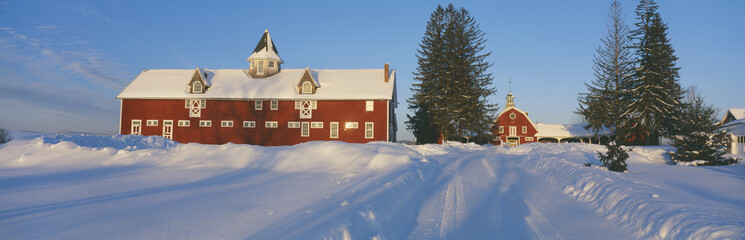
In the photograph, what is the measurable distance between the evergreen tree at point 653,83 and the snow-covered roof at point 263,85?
84.4ft

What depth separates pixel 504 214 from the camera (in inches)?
290

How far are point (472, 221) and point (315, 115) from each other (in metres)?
33.9

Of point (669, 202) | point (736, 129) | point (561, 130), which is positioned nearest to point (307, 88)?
point (669, 202)

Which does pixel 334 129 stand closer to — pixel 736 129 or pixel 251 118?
pixel 251 118

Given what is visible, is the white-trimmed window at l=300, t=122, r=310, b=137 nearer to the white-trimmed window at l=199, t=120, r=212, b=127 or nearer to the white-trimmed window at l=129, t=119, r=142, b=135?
the white-trimmed window at l=199, t=120, r=212, b=127

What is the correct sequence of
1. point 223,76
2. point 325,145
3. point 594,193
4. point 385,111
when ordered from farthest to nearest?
1. point 223,76
2. point 385,111
3. point 325,145
4. point 594,193

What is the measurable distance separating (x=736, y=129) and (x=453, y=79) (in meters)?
27.0

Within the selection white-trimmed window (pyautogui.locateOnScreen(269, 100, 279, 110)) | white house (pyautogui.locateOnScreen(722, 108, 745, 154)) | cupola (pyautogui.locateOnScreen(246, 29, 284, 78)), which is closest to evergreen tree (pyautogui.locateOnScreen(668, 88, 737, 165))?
white house (pyautogui.locateOnScreen(722, 108, 745, 154))

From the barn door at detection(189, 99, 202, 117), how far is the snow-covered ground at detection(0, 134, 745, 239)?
1074 inches

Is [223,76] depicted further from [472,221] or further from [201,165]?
[472,221]

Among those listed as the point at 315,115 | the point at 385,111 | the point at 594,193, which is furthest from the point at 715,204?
the point at 315,115

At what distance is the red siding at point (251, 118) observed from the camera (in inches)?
1539

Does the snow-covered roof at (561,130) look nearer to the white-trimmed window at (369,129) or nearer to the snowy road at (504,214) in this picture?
the white-trimmed window at (369,129)

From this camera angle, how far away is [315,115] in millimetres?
39719
